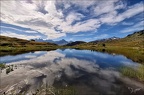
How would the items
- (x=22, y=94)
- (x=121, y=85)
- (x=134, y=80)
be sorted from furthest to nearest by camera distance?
(x=134, y=80)
(x=121, y=85)
(x=22, y=94)

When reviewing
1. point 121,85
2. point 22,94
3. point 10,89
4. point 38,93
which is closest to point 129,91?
point 121,85

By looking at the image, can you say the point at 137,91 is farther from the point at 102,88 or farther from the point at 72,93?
the point at 72,93

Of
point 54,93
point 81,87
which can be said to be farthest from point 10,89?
point 81,87

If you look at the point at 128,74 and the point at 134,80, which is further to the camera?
the point at 128,74

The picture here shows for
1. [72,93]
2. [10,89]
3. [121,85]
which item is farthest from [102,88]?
[10,89]

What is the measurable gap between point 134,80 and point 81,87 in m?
11.6

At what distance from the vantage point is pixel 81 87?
76.8 ft

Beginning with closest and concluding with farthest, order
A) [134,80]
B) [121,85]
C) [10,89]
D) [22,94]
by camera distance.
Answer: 1. [22,94]
2. [10,89]
3. [121,85]
4. [134,80]

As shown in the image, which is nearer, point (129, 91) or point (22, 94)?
point (22, 94)

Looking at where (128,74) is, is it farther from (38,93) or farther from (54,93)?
(38,93)

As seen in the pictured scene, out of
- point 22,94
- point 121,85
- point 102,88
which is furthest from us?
point 121,85

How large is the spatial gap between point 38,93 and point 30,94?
3.66 feet

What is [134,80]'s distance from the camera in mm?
27453

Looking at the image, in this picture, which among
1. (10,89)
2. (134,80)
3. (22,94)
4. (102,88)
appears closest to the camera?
(22,94)
